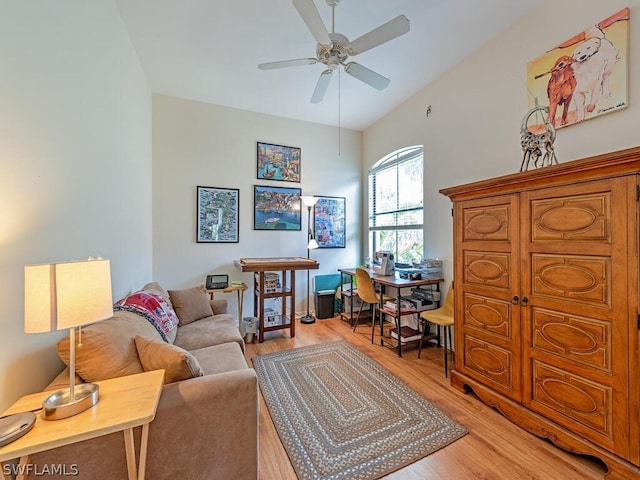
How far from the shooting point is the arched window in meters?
3.65

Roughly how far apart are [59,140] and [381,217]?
3.82 m

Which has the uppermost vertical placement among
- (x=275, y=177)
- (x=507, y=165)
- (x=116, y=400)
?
(x=275, y=177)

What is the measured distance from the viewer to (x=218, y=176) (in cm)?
381

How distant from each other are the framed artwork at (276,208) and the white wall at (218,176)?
84 mm

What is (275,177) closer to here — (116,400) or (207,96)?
(207,96)

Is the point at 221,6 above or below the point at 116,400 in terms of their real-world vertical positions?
above

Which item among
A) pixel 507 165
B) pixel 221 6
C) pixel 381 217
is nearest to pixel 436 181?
pixel 507 165

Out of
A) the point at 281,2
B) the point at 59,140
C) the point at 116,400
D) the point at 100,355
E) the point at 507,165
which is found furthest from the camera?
the point at 507,165

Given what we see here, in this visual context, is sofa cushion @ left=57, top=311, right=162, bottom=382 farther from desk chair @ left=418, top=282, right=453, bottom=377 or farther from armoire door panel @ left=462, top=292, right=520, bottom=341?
desk chair @ left=418, top=282, right=453, bottom=377

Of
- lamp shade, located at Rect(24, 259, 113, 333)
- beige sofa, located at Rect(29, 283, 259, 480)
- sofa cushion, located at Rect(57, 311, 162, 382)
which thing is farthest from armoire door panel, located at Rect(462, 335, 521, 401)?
lamp shade, located at Rect(24, 259, 113, 333)

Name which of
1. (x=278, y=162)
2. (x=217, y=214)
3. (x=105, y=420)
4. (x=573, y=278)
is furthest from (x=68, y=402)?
(x=278, y=162)

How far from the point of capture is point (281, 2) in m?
2.10

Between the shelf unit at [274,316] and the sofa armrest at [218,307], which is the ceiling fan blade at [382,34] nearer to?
the shelf unit at [274,316]

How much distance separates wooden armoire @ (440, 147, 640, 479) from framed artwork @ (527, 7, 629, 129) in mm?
869
